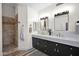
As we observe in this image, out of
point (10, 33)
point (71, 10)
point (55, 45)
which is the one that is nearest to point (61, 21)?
point (71, 10)

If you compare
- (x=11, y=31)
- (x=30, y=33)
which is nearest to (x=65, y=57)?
(x=30, y=33)

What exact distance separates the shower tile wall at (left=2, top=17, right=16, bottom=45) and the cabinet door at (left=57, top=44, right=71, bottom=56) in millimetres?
784

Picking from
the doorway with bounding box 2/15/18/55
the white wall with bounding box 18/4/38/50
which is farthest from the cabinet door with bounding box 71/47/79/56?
the doorway with bounding box 2/15/18/55

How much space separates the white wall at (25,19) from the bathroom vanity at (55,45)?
0.12 m

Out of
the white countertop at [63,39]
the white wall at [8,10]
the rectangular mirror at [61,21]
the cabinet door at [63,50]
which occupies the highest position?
the white wall at [8,10]

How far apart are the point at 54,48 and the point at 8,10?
101cm

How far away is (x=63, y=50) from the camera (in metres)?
1.53

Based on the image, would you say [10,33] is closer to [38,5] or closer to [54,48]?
[38,5]

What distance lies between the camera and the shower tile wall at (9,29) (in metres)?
1.57

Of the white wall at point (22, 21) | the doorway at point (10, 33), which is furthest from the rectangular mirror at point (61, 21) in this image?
the doorway at point (10, 33)

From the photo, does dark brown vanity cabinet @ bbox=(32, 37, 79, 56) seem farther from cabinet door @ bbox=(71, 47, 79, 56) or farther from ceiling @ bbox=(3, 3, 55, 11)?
ceiling @ bbox=(3, 3, 55, 11)

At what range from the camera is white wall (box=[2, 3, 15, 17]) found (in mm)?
1546

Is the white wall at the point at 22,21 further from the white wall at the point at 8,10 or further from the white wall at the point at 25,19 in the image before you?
the white wall at the point at 8,10

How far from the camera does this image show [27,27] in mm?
1595
